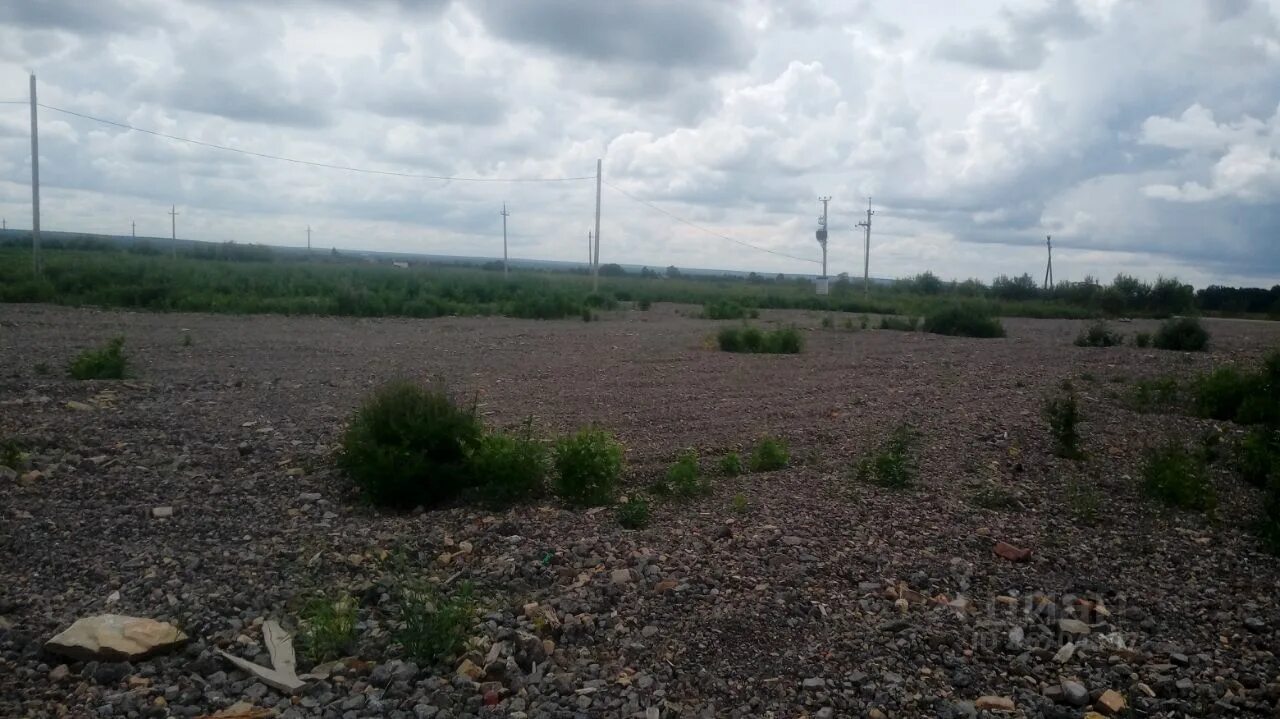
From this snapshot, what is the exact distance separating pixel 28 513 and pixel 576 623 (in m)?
5.16

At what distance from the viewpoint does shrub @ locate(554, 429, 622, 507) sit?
9.55 metres

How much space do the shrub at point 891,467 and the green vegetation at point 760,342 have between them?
1526 centimetres

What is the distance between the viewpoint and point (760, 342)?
27.0m

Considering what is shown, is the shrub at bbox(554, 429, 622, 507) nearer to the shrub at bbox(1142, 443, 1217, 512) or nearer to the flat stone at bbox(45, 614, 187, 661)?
the flat stone at bbox(45, 614, 187, 661)

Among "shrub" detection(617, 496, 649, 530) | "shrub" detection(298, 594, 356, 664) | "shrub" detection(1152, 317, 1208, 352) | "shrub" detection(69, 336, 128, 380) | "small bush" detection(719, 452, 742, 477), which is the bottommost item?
"shrub" detection(298, 594, 356, 664)

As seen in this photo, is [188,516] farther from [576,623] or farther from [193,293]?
[193,293]

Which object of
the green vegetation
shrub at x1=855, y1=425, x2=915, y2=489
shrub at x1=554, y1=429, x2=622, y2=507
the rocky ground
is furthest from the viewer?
the green vegetation

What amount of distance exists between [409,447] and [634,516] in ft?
7.39

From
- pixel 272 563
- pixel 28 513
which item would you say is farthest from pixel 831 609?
pixel 28 513

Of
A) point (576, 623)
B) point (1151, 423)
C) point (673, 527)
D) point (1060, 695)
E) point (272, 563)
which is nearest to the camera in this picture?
point (1060, 695)

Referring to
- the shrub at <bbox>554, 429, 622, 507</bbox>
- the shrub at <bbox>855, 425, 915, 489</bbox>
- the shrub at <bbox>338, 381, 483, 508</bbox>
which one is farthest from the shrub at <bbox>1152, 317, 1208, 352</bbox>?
the shrub at <bbox>338, 381, 483, 508</bbox>

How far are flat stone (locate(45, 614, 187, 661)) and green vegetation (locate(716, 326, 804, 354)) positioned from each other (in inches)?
816

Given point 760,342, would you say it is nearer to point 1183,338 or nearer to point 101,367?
point 1183,338

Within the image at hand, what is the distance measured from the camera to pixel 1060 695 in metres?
5.84
